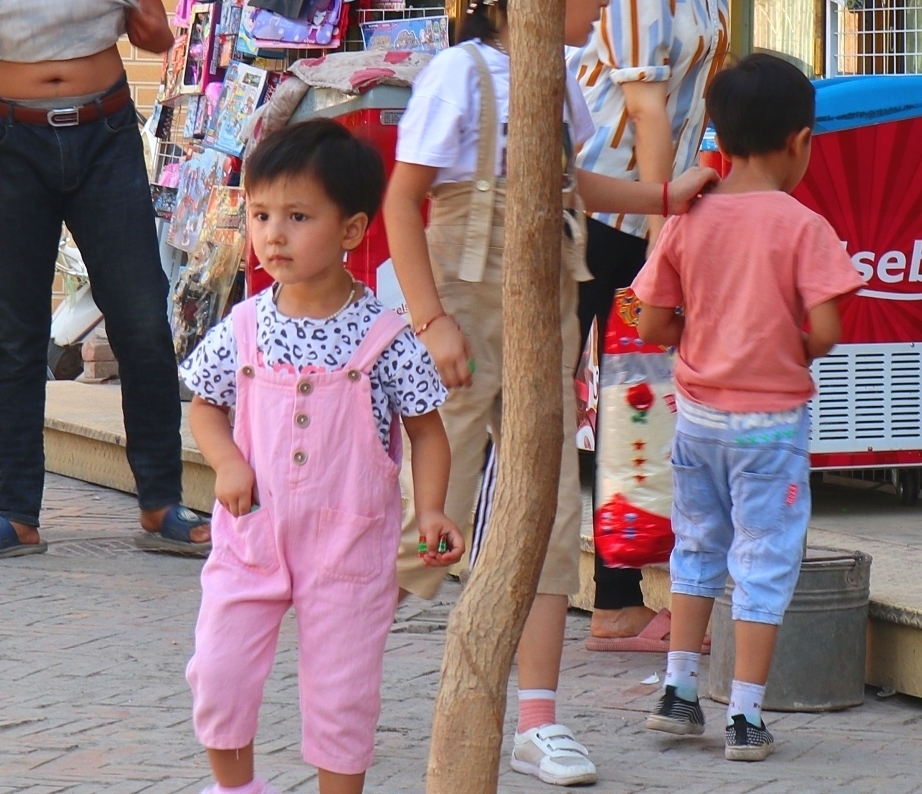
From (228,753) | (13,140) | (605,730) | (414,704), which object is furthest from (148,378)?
(228,753)

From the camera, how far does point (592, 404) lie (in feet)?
17.6

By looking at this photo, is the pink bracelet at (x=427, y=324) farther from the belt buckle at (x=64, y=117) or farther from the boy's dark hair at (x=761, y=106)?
the belt buckle at (x=64, y=117)

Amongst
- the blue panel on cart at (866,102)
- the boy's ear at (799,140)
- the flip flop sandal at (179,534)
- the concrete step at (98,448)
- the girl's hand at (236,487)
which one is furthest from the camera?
the concrete step at (98,448)

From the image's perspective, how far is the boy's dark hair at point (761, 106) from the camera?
350cm

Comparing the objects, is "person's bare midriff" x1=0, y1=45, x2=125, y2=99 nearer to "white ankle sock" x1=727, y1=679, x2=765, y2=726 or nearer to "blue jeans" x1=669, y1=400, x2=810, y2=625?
"blue jeans" x1=669, y1=400, x2=810, y2=625

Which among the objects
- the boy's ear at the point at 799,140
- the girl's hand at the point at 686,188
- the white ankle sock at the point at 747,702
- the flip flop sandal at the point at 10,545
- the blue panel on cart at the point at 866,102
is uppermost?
the blue panel on cart at the point at 866,102

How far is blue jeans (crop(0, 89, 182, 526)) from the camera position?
510 cm

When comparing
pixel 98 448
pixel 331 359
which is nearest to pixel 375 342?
pixel 331 359

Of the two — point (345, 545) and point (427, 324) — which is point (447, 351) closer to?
point (427, 324)

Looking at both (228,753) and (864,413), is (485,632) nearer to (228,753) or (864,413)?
(228,753)

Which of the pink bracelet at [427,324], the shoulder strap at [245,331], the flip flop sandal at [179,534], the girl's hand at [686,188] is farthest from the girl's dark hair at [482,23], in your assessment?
the flip flop sandal at [179,534]

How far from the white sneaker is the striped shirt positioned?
4.58 ft

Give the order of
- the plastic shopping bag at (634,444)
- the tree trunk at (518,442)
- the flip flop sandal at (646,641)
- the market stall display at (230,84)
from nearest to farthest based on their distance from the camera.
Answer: the tree trunk at (518,442) < the plastic shopping bag at (634,444) < the flip flop sandal at (646,641) < the market stall display at (230,84)

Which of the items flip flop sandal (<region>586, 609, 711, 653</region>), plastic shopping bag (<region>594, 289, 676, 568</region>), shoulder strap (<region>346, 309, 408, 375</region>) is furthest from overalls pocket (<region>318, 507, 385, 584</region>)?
flip flop sandal (<region>586, 609, 711, 653</region>)
